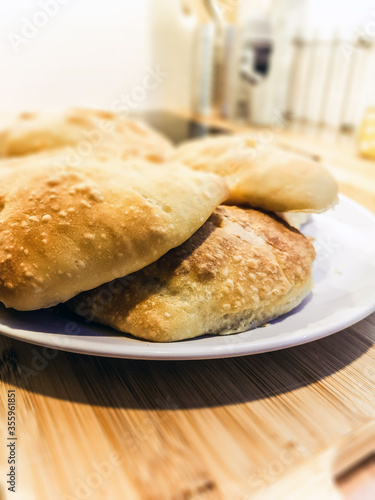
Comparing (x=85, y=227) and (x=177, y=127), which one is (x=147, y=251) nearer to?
(x=85, y=227)

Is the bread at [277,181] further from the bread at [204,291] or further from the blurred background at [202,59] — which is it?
the blurred background at [202,59]

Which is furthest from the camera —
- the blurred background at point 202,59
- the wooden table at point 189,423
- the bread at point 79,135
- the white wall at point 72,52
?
the white wall at point 72,52

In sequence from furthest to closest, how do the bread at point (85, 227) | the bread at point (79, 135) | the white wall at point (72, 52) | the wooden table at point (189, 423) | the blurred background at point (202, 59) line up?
1. the white wall at point (72, 52)
2. the blurred background at point (202, 59)
3. the bread at point (79, 135)
4. the bread at point (85, 227)
5. the wooden table at point (189, 423)

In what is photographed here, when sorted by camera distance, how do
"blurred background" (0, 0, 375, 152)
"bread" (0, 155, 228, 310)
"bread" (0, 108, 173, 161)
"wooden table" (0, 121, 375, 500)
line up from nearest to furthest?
"wooden table" (0, 121, 375, 500) < "bread" (0, 155, 228, 310) < "bread" (0, 108, 173, 161) < "blurred background" (0, 0, 375, 152)

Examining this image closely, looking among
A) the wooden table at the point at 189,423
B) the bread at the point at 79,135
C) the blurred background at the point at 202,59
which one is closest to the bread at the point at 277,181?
the wooden table at the point at 189,423

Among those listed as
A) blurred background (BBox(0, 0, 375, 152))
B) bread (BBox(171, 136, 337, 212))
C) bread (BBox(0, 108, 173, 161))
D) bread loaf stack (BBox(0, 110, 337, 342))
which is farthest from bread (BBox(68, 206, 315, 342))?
blurred background (BBox(0, 0, 375, 152))

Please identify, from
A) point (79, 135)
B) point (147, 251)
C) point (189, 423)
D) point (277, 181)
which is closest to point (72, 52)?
point (79, 135)

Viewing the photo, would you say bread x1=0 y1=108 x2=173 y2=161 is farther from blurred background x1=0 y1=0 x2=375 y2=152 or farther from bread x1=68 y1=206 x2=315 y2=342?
blurred background x1=0 y1=0 x2=375 y2=152
